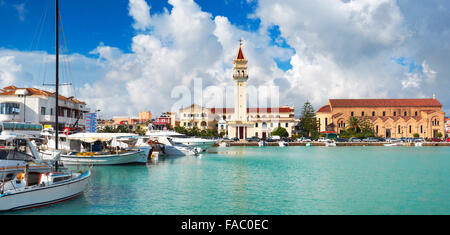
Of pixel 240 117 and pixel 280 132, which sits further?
pixel 240 117

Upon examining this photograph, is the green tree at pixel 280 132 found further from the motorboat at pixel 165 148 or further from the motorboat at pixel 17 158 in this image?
the motorboat at pixel 17 158

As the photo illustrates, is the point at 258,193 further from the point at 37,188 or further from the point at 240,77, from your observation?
the point at 240,77

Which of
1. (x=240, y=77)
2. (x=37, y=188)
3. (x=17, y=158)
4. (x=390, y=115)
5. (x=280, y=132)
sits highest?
(x=240, y=77)

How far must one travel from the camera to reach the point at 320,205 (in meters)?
16.1

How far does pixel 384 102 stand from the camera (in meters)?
101

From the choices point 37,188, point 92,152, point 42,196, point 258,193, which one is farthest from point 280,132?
point 37,188

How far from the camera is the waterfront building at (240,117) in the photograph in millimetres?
91125

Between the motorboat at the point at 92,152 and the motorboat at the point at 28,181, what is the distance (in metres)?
8.51

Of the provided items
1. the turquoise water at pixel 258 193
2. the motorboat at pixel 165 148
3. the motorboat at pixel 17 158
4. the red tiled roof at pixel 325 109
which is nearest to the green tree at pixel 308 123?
the red tiled roof at pixel 325 109

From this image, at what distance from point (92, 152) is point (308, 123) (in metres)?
74.4

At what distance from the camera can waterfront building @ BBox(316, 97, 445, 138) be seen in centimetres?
9525

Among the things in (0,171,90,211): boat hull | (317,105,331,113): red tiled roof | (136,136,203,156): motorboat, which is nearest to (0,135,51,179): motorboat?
(0,171,90,211): boat hull

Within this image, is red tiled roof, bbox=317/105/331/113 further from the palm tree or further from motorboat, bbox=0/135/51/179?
motorboat, bbox=0/135/51/179
